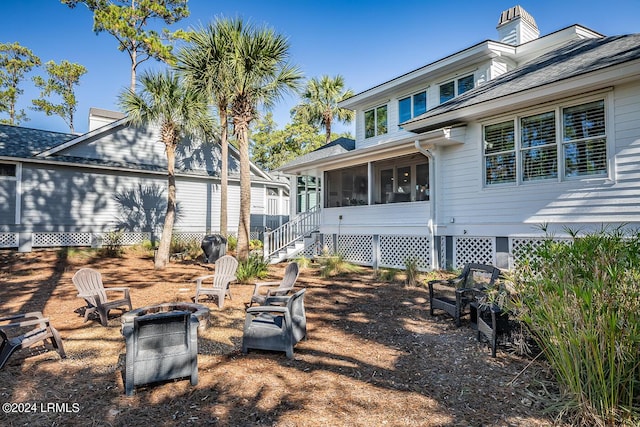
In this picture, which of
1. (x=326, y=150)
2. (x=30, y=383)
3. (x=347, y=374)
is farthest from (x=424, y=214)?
(x=30, y=383)

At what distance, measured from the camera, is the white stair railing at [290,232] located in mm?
13492

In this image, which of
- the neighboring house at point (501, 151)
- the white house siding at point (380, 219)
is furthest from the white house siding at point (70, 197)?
the white house siding at point (380, 219)

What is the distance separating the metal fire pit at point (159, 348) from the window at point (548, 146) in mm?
8745

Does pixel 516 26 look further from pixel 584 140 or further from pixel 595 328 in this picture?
pixel 595 328

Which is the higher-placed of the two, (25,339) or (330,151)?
(330,151)

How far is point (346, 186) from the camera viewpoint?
16.7 meters

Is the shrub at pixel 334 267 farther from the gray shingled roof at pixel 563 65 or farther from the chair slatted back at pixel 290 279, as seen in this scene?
the gray shingled roof at pixel 563 65

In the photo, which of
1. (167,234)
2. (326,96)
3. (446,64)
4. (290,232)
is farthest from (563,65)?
(326,96)

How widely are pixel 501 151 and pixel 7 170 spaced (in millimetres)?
→ 18652

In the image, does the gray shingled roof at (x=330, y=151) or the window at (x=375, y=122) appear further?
the gray shingled roof at (x=330, y=151)

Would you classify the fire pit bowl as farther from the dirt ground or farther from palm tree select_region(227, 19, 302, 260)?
palm tree select_region(227, 19, 302, 260)

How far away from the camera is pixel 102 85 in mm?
30250

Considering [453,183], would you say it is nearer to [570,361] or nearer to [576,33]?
[576,33]

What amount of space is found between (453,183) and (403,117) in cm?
437
